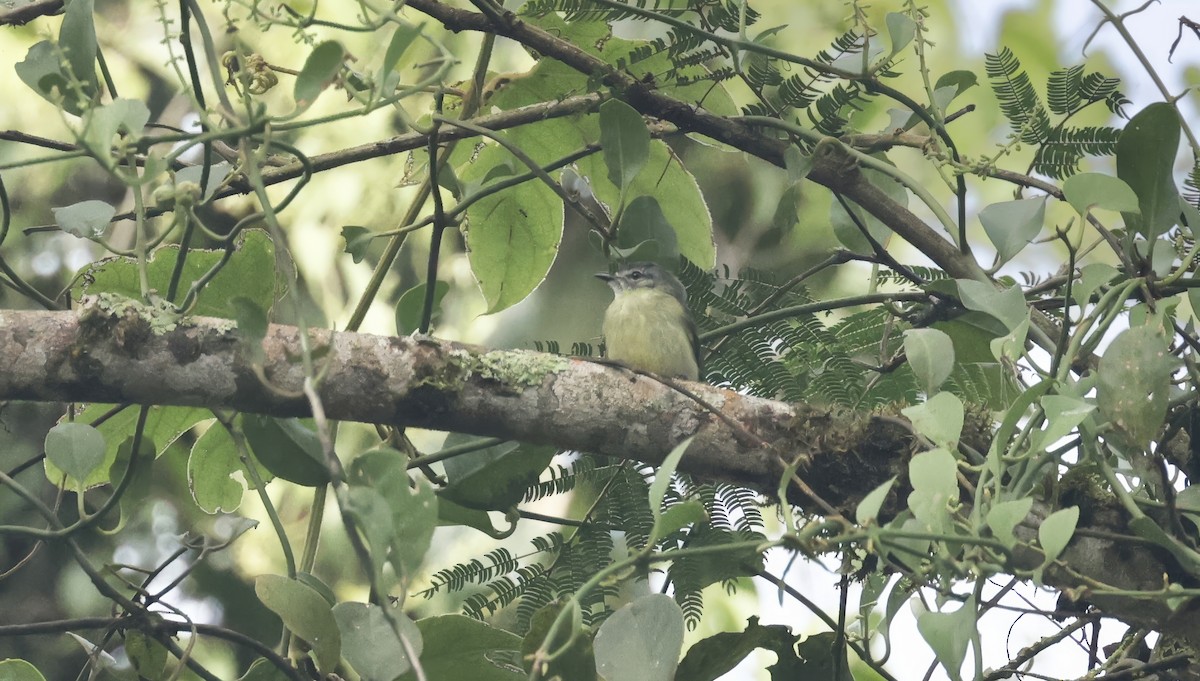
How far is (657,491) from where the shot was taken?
50.6 inches

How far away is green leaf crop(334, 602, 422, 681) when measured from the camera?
135 centimetres

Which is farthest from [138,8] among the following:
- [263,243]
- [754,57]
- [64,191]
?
[754,57]

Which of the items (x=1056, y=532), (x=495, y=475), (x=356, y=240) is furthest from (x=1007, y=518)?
(x=356, y=240)

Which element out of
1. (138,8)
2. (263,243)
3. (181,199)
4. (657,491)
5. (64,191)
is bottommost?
(657,491)

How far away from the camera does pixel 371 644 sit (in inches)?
53.5

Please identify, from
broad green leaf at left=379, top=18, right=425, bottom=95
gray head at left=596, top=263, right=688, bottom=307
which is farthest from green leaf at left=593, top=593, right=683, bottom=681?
gray head at left=596, top=263, right=688, bottom=307

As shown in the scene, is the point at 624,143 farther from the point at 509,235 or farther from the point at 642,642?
the point at 642,642

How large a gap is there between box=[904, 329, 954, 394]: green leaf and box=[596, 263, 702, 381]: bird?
1.08 metres

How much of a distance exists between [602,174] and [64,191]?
8.59 ft

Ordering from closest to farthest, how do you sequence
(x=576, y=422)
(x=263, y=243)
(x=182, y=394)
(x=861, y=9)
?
(x=182, y=394)
(x=576, y=422)
(x=861, y=9)
(x=263, y=243)

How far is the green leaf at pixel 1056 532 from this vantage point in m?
1.23

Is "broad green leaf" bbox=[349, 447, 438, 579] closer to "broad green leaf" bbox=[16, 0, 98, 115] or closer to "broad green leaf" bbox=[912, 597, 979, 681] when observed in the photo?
"broad green leaf" bbox=[912, 597, 979, 681]

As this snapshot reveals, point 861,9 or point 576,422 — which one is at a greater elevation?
point 861,9

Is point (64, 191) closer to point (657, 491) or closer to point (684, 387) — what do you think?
point (684, 387)
